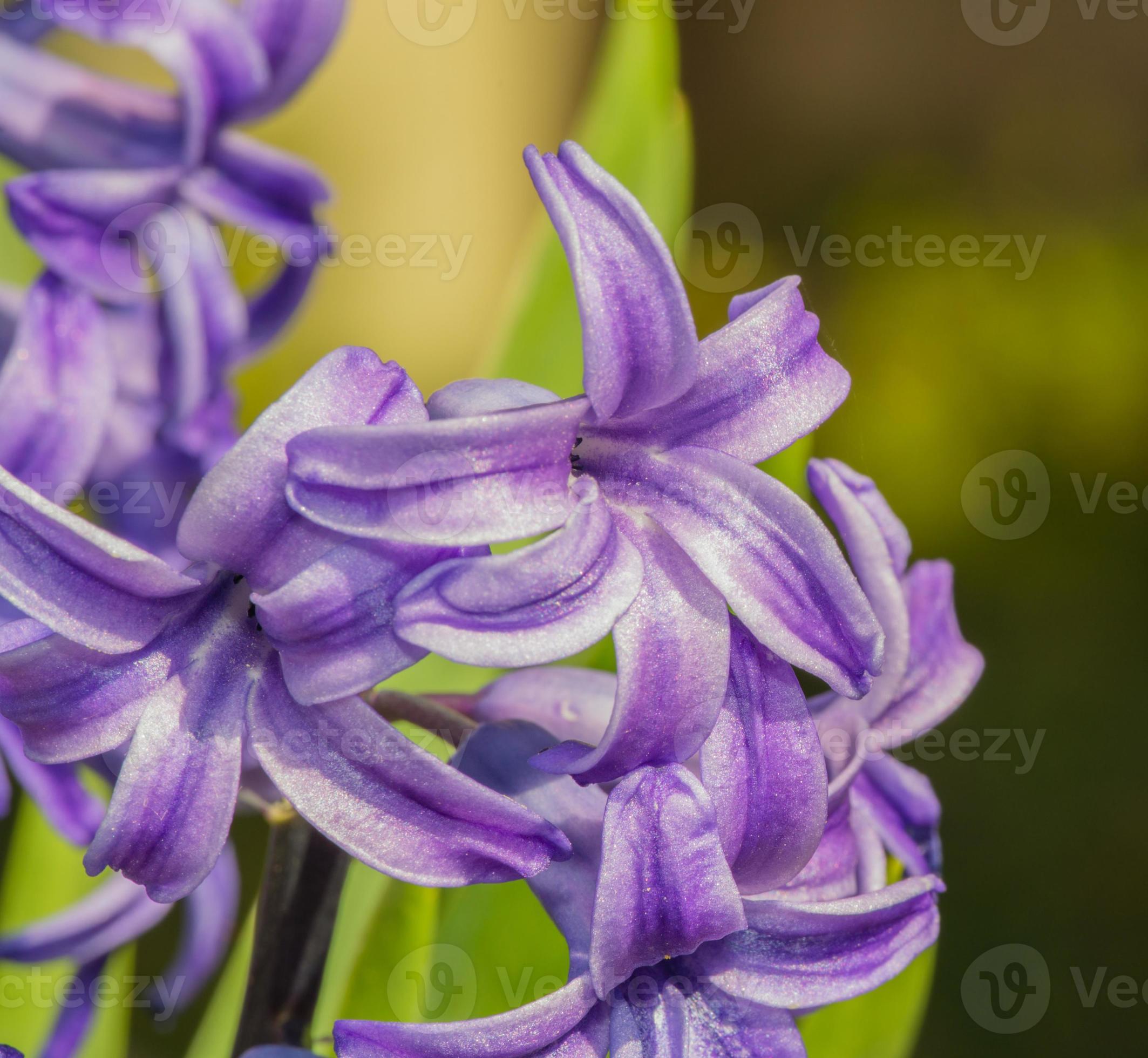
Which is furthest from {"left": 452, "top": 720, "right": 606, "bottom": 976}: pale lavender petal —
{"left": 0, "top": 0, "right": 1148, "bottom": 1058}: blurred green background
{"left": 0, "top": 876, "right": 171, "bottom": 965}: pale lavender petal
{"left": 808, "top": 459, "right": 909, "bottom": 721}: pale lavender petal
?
{"left": 0, "top": 0, "right": 1148, "bottom": 1058}: blurred green background

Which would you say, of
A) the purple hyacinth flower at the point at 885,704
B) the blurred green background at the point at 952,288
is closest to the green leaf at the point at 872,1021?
the purple hyacinth flower at the point at 885,704

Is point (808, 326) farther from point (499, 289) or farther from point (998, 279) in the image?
point (499, 289)

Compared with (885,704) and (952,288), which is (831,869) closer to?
(885,704)

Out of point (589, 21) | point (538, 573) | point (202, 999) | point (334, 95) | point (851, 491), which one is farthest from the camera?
point (589, 21)

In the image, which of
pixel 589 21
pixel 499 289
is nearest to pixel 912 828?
pixel 499 289

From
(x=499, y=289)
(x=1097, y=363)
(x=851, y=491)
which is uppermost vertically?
(x=1097, y=363)

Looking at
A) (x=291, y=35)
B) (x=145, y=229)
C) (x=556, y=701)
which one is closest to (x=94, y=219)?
(x=145, y=229)

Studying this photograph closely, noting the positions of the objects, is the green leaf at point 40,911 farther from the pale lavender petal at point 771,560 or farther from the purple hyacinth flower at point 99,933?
the pale lavender petal at point 771,560

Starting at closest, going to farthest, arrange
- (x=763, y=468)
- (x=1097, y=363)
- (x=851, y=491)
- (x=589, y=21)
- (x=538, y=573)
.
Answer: (x=538, y=573) → (x=851, y=491) → (x=763, y=468) → (x=1097, y=363) → (x=589, y=21)
